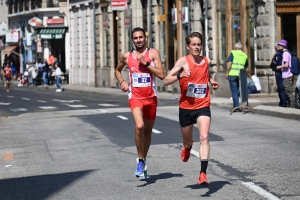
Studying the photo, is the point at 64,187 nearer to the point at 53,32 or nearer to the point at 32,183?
the point at 32,183

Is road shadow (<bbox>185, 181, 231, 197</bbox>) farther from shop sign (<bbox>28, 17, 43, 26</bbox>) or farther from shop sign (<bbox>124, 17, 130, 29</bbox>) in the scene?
shop sign (<bbox>28, 17, 43, 26</bbox>)

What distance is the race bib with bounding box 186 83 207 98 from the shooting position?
1136 cm

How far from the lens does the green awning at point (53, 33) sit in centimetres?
7219

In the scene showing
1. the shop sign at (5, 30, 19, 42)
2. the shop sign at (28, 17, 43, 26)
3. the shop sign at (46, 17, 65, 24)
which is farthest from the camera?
the shop sign at (5, 30, 19, 42)

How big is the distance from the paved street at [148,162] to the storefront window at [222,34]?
1317 centimetres

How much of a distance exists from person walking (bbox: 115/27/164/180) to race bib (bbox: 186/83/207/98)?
0.52 m

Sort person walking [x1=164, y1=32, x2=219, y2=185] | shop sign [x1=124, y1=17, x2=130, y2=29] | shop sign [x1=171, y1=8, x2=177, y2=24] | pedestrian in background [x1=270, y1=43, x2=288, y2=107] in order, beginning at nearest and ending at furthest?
person walking [x1=164, y1=32, x2=219, y2=185]
pedestrian in background [x1=270, y1=43, x2=288, y2=107]
shop sign [x1=171, y1=8, x2=177, y2=24]
shop sign [x1=124, y1=17, x2=130, y2=29]

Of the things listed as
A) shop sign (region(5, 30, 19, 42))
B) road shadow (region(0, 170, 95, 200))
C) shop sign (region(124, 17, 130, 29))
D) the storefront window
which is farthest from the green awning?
road shadow (region(0, 170, 95, 200))

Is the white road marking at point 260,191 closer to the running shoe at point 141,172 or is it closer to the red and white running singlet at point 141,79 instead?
the running shoe at point 141,172

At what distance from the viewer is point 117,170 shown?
13.2 metres

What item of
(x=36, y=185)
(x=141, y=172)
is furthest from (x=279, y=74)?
(x=36, y=185)

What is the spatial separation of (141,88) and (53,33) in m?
61.1

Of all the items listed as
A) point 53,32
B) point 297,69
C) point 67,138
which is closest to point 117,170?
point 67,138

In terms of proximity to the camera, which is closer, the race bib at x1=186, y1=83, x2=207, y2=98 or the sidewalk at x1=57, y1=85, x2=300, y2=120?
the race bib at x1=186, y1=83, x2=207, y2=98
